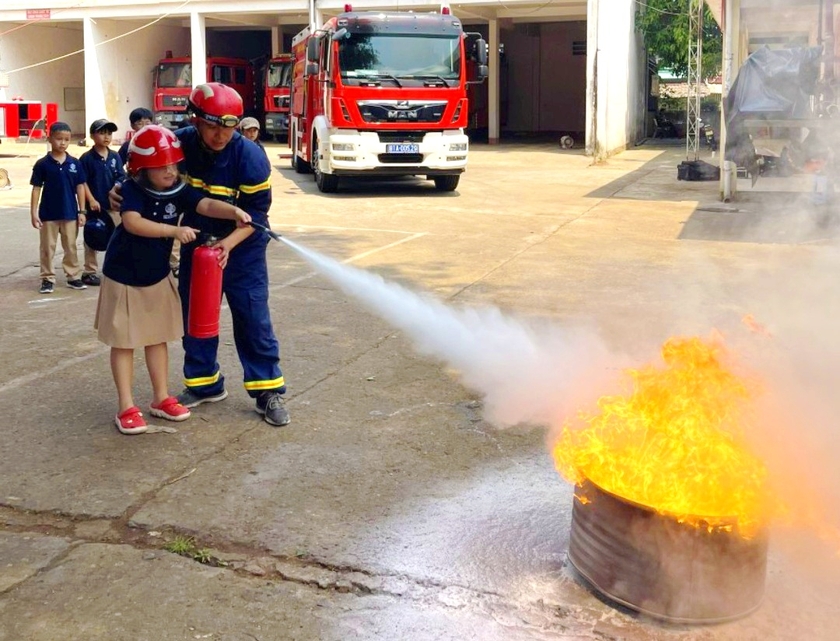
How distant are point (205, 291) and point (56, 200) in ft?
14.4

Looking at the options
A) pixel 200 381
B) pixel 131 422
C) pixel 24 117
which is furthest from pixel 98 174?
pixel 24 117

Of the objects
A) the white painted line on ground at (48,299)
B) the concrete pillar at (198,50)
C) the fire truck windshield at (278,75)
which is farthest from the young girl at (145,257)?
the concrete pillar at (198,50)

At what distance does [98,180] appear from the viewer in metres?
8.48

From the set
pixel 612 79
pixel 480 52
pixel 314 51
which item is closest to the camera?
pixel 480 52

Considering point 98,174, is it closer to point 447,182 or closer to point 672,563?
point 672,563

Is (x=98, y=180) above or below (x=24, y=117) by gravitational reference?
below

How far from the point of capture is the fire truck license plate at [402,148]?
15156mm

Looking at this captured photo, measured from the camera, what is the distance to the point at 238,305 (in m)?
4.89

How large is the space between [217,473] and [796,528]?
251 cm

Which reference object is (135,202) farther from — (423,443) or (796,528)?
(796,528)

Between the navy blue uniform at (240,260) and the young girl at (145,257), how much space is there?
0.10 metres

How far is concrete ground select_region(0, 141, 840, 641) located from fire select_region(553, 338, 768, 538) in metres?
0.41

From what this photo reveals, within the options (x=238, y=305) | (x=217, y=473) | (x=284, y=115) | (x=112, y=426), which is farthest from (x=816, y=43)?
(x=284, y=115)

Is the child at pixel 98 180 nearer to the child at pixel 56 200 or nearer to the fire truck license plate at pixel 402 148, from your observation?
the child at pixel 56 200
